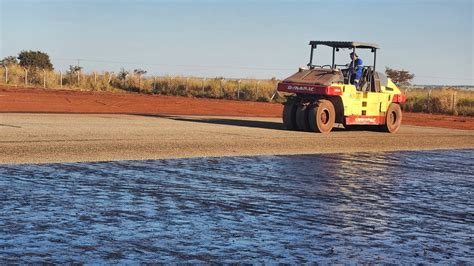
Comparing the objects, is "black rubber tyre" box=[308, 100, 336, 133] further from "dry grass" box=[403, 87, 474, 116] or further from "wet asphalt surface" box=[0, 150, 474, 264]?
"dry grass" box=[403, 87, 474, 116]

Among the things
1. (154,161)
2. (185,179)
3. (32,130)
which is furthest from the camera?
(32,130)

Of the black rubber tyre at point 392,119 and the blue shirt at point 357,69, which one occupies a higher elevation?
the blue shirt at point 357,69

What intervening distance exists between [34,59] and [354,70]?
65772 millimetres

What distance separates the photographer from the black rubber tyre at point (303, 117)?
978 inches

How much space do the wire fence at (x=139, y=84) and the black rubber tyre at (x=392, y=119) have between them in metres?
31.3

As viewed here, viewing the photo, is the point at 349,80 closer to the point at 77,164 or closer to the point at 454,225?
the point at 77,164

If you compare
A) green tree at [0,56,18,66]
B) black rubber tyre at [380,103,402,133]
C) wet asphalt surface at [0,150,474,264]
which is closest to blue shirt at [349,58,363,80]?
black rubber tyre at [380,103,402,133]

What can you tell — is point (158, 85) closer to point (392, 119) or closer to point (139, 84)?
point (139, 84)

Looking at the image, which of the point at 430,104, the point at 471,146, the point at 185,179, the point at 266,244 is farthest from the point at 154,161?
the point at 430,104

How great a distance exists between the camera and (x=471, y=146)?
73.3ft

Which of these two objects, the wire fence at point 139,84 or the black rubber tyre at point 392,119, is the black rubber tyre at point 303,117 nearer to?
the black rubber tyre at point 392,119

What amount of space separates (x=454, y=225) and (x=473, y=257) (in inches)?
69.2

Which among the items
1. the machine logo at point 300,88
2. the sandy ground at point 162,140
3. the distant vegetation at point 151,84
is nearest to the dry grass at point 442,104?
the distant vegetation at point 151,84

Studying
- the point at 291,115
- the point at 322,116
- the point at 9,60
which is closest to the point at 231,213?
the point at 322,116
